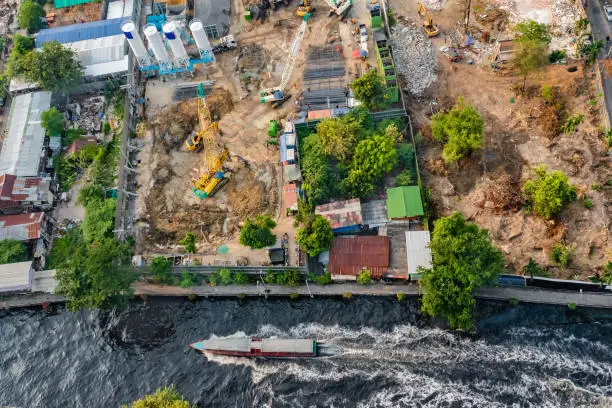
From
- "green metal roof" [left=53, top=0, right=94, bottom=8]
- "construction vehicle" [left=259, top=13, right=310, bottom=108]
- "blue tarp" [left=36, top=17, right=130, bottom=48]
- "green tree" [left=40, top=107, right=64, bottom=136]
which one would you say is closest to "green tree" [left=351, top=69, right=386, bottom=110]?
"construction vehicle" [left=259, top=13, right=310, bottom=108]

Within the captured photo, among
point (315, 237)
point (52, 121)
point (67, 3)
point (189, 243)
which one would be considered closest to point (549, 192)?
point (315, 237)

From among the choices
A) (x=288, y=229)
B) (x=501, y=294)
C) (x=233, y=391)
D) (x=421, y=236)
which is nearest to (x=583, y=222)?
(x=501, y=294)

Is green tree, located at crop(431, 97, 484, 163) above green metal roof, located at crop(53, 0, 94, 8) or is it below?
below

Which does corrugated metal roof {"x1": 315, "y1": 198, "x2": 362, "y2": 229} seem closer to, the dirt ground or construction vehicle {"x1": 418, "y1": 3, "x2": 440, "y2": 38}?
the dirt ground

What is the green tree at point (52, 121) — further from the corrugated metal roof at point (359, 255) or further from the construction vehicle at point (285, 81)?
the corrugated metal roof at point (359, 255)

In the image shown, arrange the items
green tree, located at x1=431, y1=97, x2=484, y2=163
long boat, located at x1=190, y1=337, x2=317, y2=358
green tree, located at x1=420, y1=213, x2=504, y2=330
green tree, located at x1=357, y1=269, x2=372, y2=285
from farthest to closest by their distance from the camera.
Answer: green tree, located at x1=431, y1=97, x2=484, y2=163, green tree, located at x1=357, y1=269, x2=372, y2=285, long boat, located at x1=190, y1=337, x2=317, y2=358, green tree, located at x1=420, y1=213, x2=504, y2=330

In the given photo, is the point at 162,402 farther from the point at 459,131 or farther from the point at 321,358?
the point at 459,131
